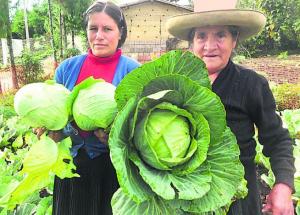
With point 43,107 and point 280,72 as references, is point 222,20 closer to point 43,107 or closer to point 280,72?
point 43,107

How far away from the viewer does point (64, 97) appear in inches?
44.2

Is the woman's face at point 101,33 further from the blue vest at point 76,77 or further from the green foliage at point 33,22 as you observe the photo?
the green foliage at point 33,22

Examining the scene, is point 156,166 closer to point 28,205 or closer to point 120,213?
point 120,213

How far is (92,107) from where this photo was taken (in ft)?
3.49

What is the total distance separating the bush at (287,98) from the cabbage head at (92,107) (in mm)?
6708

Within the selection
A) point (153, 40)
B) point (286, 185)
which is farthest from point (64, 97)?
point (153, 40)

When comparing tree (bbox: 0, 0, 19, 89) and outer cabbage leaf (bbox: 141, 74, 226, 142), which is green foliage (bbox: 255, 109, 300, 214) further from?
tree (bbox: 0, 0, 19, 89)

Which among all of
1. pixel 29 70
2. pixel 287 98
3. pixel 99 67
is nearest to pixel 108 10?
pixel 99 67

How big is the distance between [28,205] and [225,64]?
5.64 ft

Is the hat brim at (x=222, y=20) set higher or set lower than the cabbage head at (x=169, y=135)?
higher

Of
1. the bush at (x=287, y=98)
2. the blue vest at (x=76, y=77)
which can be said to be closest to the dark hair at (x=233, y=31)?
the blue vest at (x=76, y=77)

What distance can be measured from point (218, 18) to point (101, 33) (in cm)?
61

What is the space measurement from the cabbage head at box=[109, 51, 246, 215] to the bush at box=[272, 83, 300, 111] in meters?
6.66

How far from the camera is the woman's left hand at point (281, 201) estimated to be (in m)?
1.41
